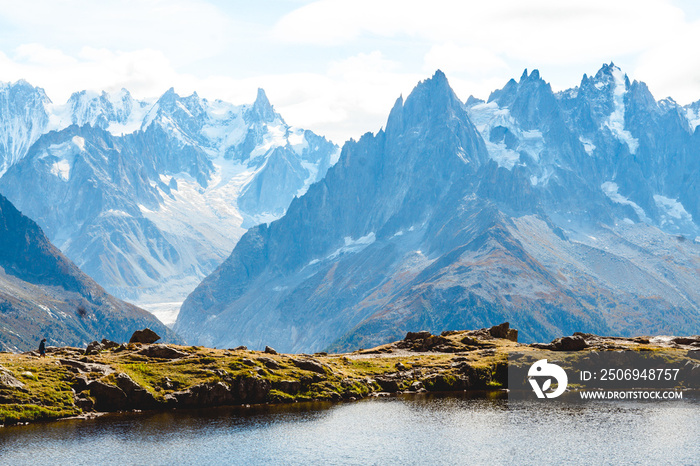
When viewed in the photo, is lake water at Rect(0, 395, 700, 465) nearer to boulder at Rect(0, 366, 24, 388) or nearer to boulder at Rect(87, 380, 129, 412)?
boulder at Rect(87, 380, 129, 412)

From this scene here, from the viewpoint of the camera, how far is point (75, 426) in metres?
179

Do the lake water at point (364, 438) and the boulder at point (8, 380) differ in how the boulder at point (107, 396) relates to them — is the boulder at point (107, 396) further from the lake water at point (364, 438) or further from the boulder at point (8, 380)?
the boulder at point (8, 380)

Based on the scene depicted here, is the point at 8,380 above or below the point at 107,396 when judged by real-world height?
above

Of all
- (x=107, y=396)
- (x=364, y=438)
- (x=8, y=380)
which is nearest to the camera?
(x=364, y=438)

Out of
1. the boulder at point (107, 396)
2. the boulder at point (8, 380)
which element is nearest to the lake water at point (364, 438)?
the boulder at point (107, 396)

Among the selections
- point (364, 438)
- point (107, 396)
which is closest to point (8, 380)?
point (107, 396)

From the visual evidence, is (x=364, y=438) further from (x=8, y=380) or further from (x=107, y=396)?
(x=8, y=380)

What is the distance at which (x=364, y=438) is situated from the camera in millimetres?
173500

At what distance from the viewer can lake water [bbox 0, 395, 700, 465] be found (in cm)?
15688

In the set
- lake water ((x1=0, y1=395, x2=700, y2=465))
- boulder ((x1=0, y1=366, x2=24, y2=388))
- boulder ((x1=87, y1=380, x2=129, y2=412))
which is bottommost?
lake water ((x1=0, y1=395, x2=700, y2=465))

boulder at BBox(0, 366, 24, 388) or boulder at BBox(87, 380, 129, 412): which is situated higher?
boulder at BBox(0, 366, 24, 388)

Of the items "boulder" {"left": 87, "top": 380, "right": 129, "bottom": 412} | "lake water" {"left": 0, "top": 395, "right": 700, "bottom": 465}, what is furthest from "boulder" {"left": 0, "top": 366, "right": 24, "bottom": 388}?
"boulder" {"left": 87, "top": 380, "right": 129, "bottom": 412}

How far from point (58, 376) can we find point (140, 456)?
167ft

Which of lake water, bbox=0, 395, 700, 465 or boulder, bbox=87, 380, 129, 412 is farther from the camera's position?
boulder, bbox=87, 380, 129, 412
